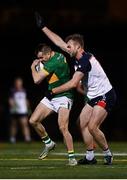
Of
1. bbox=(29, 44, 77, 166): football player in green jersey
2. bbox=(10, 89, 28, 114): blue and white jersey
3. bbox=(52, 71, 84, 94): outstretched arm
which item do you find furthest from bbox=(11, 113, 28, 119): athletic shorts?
bbox=(52, 71, 84, 94): outstretched arm

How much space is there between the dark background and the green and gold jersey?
50.1ft

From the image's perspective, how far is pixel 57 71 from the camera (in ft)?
57.6

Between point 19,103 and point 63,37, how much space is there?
438 centimetres

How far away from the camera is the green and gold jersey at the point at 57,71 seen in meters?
17.4

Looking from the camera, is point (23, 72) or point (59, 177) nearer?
point (59, 177)

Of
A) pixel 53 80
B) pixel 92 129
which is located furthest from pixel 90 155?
pixel 53 80

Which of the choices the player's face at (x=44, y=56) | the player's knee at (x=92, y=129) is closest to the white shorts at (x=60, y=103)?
the player's face at (x=44, y=56)

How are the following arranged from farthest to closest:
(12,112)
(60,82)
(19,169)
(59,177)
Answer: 1. (12,112)
2. (60,82)
3. (19,169)
4. (59,177)

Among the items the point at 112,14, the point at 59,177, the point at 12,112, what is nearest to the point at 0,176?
the point at 59,177

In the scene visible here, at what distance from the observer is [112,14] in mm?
32938

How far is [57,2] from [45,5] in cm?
47

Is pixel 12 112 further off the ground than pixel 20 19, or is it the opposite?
pixel 20 19

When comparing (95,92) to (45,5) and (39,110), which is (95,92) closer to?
(39,110)

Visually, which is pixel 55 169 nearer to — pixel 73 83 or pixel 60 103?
pixel 73 83
